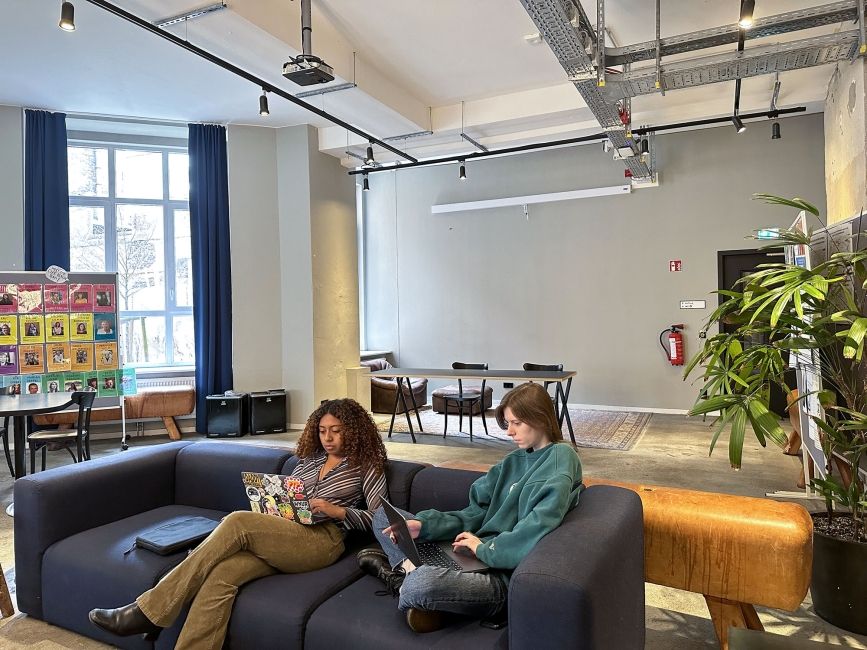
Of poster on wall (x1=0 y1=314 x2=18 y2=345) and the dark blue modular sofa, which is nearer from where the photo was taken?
the dark blue modular sofa

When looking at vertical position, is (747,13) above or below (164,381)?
above

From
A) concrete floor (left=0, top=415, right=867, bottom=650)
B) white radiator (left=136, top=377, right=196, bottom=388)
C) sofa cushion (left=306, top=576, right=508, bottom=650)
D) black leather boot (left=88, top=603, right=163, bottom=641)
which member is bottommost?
concrete floor (left=0, top=415, right=867, bottom=650)

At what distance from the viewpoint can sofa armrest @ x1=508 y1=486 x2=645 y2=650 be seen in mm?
1492

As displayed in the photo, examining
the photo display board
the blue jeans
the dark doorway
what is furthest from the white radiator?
the dark doorway

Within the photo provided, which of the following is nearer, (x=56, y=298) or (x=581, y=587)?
(x=581, y=587)

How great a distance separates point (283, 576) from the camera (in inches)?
86.1

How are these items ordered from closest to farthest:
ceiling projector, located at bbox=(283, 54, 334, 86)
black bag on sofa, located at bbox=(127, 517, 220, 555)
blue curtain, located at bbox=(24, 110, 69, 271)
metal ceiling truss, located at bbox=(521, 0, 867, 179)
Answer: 1. black bag on sofa, located at bbox=(127, 517, 220, 555)
2. metal ceiling truss, located at bbox=(521, 0, 867, 179)
3. ceiling projector, located at bbox=(283, 54, 334, 86)
4. blue curtain, located at bbox=(24, 110, 69, 271)

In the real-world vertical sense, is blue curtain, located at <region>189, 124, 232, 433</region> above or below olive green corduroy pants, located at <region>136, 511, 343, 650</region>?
above

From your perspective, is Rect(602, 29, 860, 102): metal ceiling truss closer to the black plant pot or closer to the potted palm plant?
the potted palm plant

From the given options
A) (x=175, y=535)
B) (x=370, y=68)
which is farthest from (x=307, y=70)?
(x=175, y=535)

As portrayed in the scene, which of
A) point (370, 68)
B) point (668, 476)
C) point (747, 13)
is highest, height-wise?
point (370, 68)

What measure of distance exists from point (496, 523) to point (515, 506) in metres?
0.09

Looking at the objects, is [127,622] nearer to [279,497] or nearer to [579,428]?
[279,497]

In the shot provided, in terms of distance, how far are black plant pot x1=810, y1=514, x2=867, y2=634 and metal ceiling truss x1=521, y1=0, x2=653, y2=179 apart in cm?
318
